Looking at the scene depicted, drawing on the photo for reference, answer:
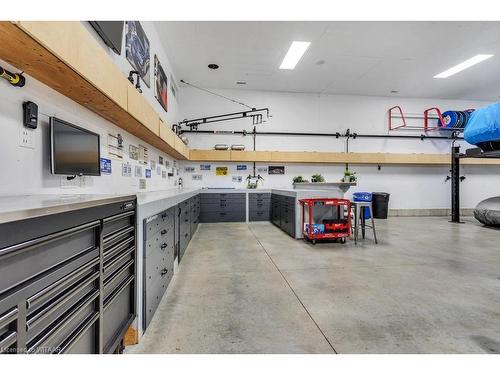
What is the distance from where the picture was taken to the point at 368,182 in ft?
26.5

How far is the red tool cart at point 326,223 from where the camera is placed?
4.23 m

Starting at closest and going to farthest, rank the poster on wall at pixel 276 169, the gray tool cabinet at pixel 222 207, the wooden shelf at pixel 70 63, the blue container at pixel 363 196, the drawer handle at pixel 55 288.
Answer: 1. the drawer handle at pixel 55 288
2. the wooden shelf at pixel 70 63
3. the gray tool cabinet at pixel 222 207
4. the blue container at pixel 363 196
5. the poster on wall at pixel 276 169

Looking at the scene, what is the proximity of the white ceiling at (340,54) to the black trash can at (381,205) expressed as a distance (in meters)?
3.13

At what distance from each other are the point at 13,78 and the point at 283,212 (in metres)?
4.69

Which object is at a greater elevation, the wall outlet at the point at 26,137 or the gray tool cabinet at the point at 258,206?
the wall outlet at the point at 26,137

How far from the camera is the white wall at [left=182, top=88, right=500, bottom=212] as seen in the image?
24.5 ft

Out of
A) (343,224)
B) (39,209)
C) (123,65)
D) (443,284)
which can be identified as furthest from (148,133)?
(443,284)

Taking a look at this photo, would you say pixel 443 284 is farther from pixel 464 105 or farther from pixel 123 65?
pixel 464 105

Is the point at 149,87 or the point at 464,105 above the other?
the point at 464,105

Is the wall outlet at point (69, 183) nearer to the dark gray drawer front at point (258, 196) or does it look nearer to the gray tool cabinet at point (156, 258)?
the gray tool cabinet at point (156, 258)

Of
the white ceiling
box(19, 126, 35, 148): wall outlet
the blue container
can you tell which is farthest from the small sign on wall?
the blue container

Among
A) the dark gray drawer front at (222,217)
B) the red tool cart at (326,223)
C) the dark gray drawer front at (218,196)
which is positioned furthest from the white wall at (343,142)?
the red tool cart at (326,223)

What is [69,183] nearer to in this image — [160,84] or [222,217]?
[160,84]
